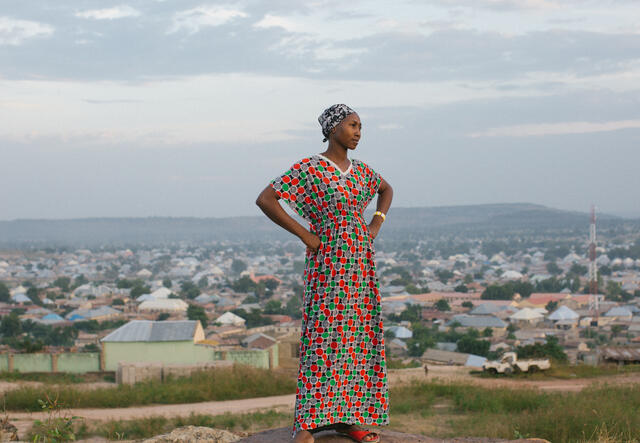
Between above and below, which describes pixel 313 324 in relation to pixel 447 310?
above

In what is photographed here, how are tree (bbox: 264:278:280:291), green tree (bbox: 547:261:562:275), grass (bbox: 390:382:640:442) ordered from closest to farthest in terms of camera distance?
1. grass (bbox: 390:382:640:442)
2. tree (bbox: 264:278:280:291)
3. green tree (bbox: 547:261:562:275)

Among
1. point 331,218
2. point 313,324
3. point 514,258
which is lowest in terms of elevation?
point 514,258

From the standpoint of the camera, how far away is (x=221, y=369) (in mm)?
10773

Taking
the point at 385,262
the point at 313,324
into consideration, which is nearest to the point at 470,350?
the point at 313,324

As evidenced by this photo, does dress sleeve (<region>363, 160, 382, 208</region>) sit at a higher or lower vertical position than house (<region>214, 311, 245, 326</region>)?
higher

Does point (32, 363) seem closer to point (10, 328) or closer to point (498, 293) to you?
point (10, 328)

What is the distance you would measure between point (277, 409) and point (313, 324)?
4.95m

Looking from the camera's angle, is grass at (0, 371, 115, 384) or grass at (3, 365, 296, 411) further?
grass at (0, 371, 115, 384)

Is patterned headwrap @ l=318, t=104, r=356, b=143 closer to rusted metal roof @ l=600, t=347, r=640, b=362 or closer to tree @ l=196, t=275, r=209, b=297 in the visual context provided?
rusted metal roof @ l=600, t=347, r=640, b=362

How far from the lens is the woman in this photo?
11.8 ft

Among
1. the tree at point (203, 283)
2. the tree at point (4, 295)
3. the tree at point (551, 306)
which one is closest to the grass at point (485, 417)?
the tree at point (551, 306)

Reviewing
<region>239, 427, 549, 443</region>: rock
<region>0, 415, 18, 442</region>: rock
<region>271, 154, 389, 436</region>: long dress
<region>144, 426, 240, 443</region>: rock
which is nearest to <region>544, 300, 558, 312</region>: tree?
<region>0, 415, 18, 442</region>: rock

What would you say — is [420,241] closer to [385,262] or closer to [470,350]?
[385,262]

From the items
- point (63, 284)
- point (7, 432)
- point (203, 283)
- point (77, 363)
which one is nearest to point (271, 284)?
point (203, 283)
